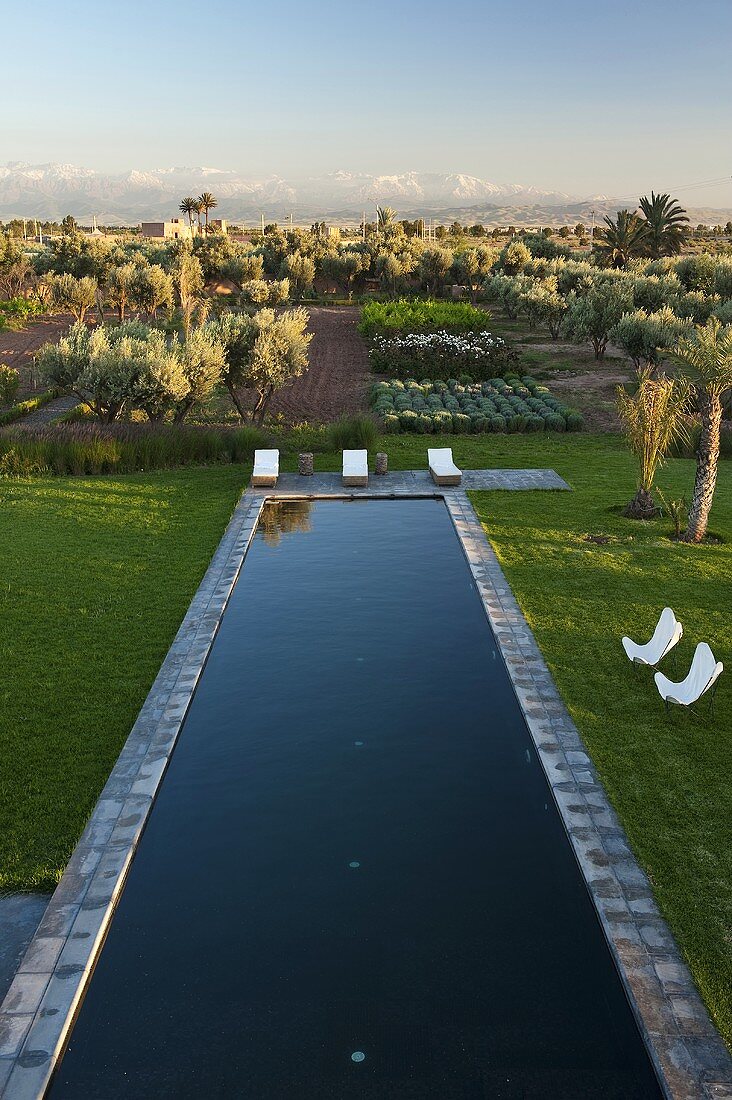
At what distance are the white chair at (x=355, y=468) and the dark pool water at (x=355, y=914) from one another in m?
8.08

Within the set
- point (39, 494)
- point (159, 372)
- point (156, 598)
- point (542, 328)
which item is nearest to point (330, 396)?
point (159, 372)

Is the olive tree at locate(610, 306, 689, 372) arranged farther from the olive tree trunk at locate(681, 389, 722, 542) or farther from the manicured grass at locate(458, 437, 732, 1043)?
the olive tree trunk at locate(681, 389, 722, 542)

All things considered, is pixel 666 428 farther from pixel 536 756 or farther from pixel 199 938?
pixel 199 938

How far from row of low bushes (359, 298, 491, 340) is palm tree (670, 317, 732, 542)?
26.1 meters

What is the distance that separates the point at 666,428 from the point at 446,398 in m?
12.6

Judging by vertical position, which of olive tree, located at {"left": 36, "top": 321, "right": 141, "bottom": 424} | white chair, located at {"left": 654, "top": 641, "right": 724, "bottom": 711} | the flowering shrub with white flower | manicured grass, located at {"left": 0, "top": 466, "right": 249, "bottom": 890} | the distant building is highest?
the distant building

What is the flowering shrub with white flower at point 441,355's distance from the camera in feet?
103

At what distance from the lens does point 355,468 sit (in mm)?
18469

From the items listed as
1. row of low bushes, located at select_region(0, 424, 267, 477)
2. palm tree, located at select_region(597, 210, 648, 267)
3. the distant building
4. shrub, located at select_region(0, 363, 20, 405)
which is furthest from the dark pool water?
the distant building

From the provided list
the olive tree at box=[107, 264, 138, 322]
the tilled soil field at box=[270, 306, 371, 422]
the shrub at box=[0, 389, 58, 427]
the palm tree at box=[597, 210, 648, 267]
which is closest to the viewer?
the shrub at box=[0, 389, 58, 427]

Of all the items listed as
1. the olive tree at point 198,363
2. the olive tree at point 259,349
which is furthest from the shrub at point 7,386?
the olive tree at point 259,349

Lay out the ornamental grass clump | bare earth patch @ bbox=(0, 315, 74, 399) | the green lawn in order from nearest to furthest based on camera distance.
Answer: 1. the green lawn
2. the ornamental grass clump
3. bare earth patch @ bbox=(0, 315, 74, 399)

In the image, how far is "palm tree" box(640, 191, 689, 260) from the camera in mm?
54281

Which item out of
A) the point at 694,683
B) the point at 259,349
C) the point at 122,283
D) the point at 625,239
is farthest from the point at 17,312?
the point at 694,683
